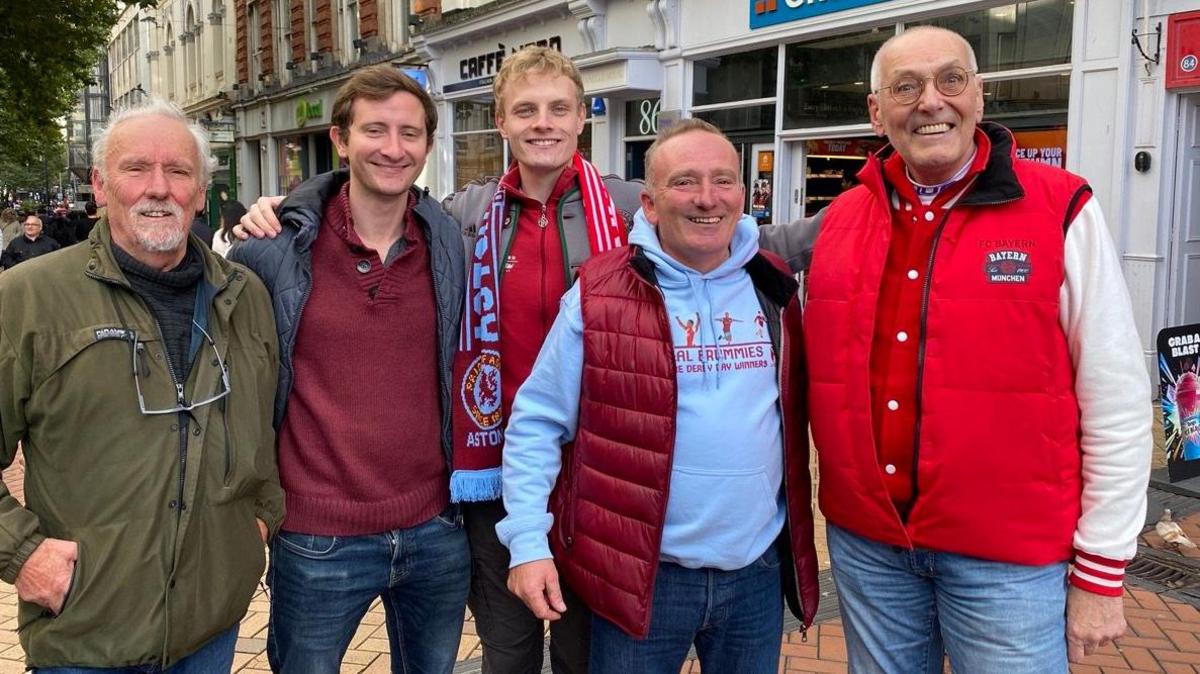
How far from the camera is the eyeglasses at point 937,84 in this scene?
2.13m

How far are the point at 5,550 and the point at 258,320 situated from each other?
2.41 feet

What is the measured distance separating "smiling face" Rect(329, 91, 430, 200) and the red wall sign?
6.61 meters

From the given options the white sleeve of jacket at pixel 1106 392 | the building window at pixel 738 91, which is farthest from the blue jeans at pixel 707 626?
the building window at pixel 738 91

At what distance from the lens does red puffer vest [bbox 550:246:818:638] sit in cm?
221

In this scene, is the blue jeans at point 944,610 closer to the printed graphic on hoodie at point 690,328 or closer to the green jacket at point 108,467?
the printed graphic on hoodie at point 690,328

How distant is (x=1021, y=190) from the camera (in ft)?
6.79

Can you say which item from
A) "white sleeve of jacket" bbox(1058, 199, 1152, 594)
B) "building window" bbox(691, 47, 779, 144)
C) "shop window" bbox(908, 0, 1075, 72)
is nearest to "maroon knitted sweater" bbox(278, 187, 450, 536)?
"white sleeve of jacket" bbox(1058, 199, 1152, 594)

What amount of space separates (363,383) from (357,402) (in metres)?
0.05

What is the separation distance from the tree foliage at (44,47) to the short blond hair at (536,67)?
15.9m

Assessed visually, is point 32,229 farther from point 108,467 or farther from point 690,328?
point 690,328

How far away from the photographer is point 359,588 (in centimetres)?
246

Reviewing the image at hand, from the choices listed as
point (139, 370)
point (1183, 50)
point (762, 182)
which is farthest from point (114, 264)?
point (762, 182)

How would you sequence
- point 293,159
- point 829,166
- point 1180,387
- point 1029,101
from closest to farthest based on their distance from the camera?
Result: point 1180,387 → point 1029,101 → point 829,166 → point 293,159

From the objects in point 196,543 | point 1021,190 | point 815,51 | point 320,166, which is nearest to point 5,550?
point 196,543
